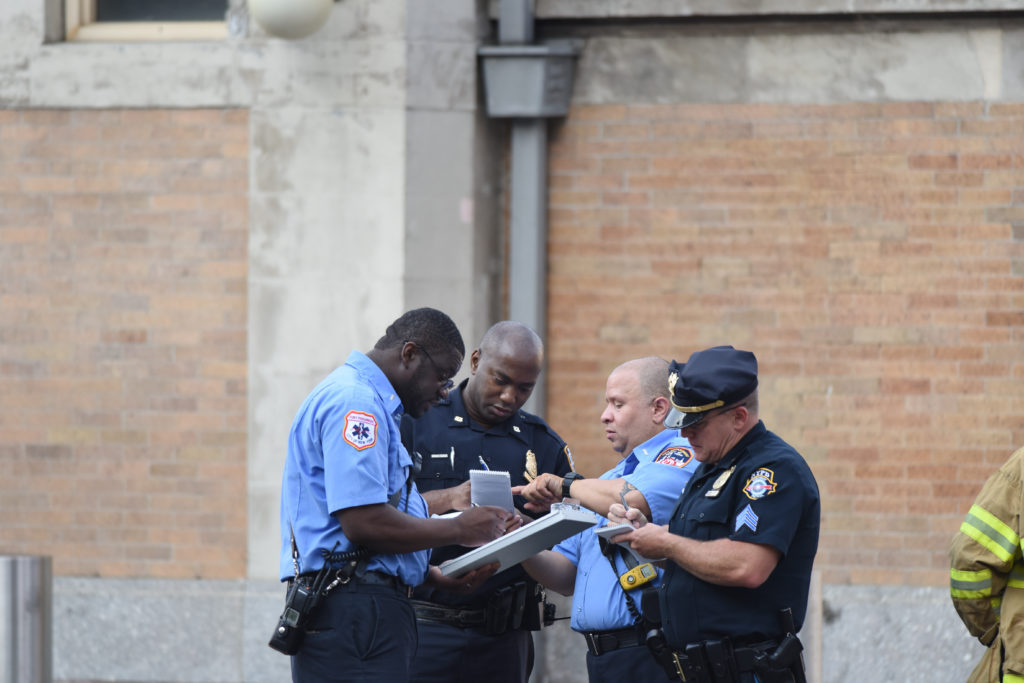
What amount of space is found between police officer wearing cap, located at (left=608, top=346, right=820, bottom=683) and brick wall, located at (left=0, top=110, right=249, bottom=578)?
3954 mm

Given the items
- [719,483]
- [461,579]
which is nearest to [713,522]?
[719,483]

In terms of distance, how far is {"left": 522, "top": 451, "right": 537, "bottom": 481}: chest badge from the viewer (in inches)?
197

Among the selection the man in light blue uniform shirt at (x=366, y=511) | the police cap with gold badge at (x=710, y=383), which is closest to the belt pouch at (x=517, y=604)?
the man in light blue uniform shirt at (x=366, y=511)

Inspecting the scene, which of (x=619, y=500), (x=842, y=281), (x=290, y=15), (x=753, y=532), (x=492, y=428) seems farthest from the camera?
(x=842, y=281)

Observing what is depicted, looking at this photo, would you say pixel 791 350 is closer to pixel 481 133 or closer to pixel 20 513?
pixel 481 133

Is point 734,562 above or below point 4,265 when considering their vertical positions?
below

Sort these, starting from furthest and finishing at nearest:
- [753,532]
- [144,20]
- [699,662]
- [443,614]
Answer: [144,20] < [443,614] < [699,662] < [753,532]

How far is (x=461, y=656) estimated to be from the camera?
4809 mm

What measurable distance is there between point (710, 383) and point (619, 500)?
0.68m

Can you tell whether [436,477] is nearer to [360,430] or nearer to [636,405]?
[636,405]

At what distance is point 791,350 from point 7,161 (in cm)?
461

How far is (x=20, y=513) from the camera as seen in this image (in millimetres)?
7516

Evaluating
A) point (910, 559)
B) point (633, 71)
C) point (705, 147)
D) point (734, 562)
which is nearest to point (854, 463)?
point (910, 559)

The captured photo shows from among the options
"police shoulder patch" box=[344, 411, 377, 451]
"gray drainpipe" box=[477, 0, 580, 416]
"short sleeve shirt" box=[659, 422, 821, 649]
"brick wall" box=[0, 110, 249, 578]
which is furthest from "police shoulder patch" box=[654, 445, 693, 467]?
"brick wall" box=[0, 110, 249, 578]
